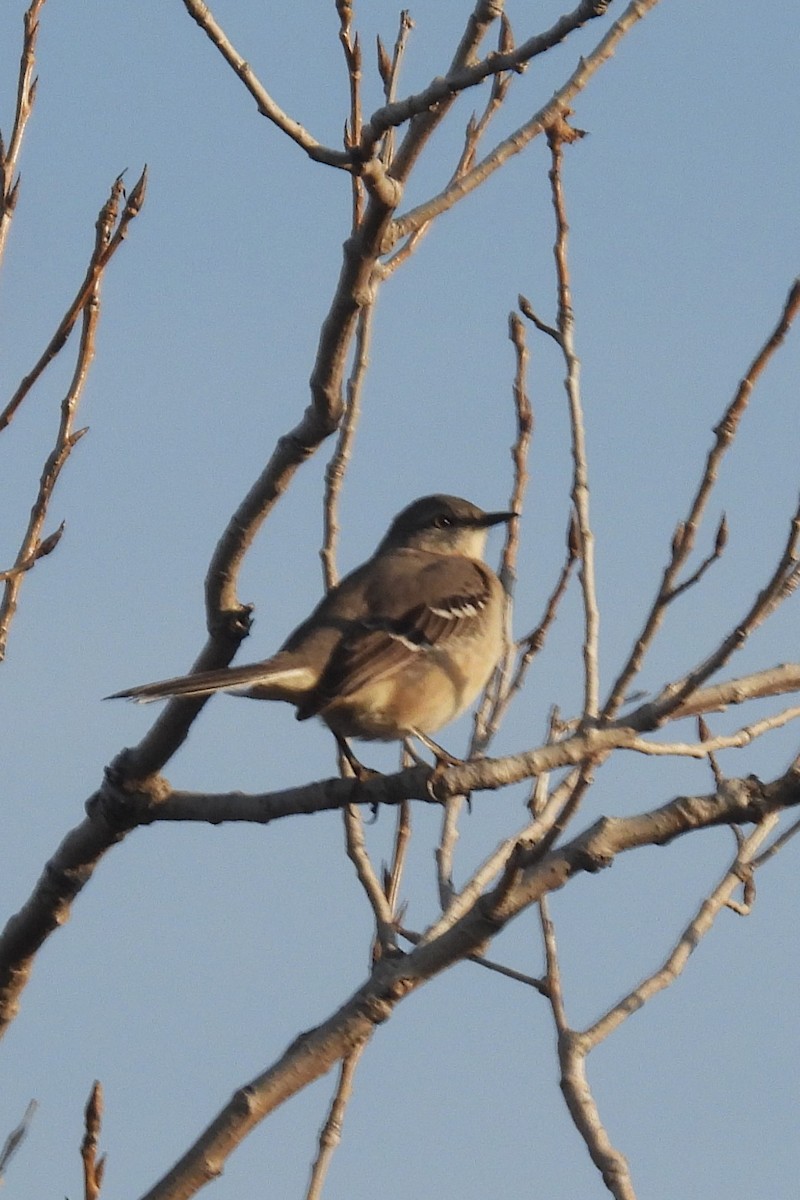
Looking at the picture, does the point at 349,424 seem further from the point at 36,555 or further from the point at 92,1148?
the point at 92,1148

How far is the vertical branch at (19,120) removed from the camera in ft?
14.0

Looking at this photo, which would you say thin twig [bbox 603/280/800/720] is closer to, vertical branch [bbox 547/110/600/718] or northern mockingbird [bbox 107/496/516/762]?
vertical branch [bbox 547/110/600/718]

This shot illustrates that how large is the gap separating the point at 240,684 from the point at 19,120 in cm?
216

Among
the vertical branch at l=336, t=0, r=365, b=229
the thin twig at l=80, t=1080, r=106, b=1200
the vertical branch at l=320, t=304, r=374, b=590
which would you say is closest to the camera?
the thin twig at l=80, t=1080, r=106, b=1200

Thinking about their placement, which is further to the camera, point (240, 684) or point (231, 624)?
point (240, 684)

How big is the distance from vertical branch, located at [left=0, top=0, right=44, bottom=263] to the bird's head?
15.2ft

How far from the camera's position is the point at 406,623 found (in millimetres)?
7258

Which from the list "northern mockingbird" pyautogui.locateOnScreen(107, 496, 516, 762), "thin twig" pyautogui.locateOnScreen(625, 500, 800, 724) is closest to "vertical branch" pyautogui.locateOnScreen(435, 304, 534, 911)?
"northern mockingbird" pyautogui.locateOnScreen(107, 496, 516, 762)

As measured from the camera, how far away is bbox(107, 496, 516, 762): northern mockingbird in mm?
6586

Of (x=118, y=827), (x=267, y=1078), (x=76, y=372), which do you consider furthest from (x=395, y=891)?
(x=76, y=372)

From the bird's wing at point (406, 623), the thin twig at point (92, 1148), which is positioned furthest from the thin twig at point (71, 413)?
the bird's wing at point (406, 623)

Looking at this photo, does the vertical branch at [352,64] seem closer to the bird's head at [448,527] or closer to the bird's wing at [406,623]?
the bird's wing at [406,623]

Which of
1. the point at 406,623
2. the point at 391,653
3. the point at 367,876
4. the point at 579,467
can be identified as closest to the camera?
the point at 579,467

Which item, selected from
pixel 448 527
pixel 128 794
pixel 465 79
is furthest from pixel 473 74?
pixel 448 527
